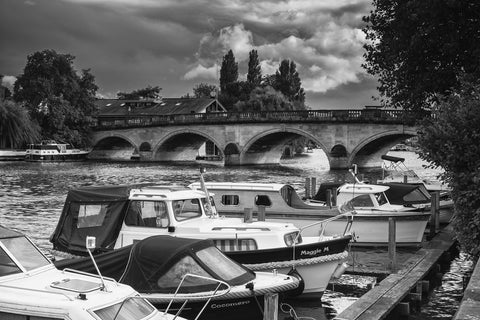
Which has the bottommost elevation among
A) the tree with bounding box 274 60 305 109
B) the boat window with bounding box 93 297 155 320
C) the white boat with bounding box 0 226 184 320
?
the boat window with bounding box 93 297 155 320

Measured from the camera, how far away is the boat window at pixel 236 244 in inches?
578

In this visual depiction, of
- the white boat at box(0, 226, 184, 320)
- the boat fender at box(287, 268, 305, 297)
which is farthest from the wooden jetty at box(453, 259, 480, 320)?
the white boat at box(0, 226, 184, 320)

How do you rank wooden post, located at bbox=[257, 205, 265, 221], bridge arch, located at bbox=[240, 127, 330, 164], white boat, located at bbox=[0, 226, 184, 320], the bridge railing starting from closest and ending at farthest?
white boat, located at bbox=[0, 226, 184, 320] < wooden post, located at bbox=[257, 205, 265, 221] < the bridge railing < bridge arch, located at bbox=[240, 127, 330, 164]

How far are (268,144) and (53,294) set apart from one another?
6583cm

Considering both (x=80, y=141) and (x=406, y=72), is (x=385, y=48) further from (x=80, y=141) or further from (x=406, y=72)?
(x=80, y=141)

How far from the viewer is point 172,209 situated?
1537 centimetres

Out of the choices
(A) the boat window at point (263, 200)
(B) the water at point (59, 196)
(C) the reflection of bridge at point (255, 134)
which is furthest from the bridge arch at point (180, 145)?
(A) the boat window at point (263, 200)

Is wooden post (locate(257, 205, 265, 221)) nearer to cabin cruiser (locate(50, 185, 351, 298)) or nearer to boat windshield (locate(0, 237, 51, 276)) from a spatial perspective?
cabin cruiser (locate(50, 185, 351, 298))

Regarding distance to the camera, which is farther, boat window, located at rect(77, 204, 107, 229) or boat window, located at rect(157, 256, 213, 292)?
boat window, located at rect(77, 204, 107, 229)

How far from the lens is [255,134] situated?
6862cm

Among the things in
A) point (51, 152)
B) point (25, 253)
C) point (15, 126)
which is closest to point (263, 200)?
point (25, 253)

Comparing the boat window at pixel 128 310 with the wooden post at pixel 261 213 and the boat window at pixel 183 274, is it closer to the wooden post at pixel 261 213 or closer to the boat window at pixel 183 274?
the boat window at pixel 183 274

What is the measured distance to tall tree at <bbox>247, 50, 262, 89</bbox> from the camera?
401 ft

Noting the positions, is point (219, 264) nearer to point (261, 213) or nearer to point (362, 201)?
point (261, 213)
